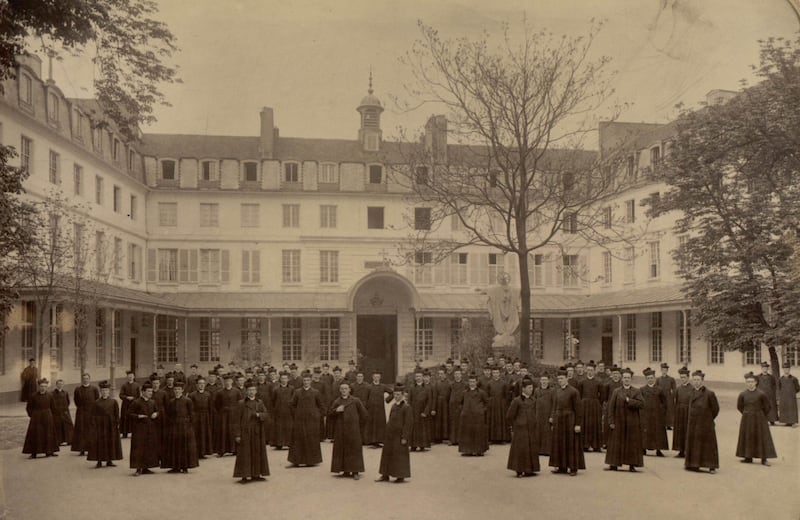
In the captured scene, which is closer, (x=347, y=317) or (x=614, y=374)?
(x=614, y=374)

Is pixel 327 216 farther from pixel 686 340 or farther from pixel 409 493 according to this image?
pixel 409 493

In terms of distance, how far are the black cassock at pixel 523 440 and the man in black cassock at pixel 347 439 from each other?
84.2 inches

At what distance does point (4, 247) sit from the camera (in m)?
7.69

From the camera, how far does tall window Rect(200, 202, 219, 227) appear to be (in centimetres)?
1390

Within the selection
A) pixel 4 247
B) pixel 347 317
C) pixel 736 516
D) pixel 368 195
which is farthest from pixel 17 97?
pixel 347 317

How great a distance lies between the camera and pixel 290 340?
30.5 metres

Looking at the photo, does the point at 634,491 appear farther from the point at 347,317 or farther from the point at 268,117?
the point at 347,317

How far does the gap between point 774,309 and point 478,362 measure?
21.2 feet

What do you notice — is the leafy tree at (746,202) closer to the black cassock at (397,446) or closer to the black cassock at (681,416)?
the black cassock at (681,416)

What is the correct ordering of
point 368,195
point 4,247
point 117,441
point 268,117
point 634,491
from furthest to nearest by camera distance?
point 368,195
point 117,441
point 268,117
point 634,491
point 4,247

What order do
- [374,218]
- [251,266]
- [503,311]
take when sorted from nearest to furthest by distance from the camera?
[503,311] → [251,266] → [374,218]

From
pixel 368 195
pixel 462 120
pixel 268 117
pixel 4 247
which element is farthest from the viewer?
pixel 368 195

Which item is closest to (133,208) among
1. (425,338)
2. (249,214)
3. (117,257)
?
(117,257)

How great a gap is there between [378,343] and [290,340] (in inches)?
183
